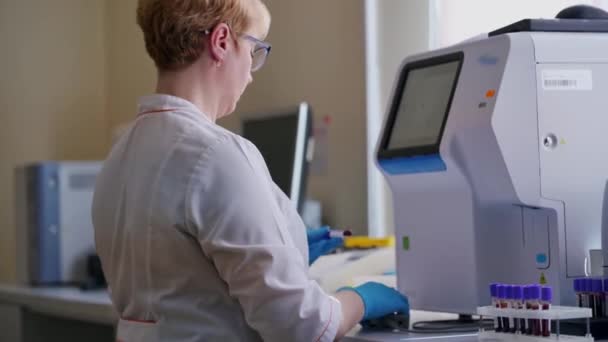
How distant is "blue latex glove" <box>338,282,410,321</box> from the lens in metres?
1.61

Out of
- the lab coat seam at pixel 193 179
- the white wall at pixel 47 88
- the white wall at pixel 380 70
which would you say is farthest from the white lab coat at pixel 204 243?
the white wall at pixel 47 88

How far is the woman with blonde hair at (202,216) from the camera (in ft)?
4.56

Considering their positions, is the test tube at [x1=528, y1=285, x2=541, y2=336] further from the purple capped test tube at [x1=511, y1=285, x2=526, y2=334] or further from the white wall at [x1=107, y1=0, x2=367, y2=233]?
the white wall at [x1=107, y1=0, x2=367, y2=233]

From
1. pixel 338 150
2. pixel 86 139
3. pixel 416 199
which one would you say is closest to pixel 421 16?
pixel 338 150

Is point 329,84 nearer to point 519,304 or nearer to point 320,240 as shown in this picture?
point 320,240

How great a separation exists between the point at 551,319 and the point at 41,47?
3349 mm

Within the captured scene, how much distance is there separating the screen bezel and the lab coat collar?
0.38 m

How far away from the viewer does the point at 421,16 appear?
9.74 feet

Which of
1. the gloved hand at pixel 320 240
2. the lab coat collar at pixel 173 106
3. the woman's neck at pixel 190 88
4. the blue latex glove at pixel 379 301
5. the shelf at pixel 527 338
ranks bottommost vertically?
the shelf at pixel 527 338

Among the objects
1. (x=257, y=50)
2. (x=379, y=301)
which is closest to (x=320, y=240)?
(x=379, y=301)

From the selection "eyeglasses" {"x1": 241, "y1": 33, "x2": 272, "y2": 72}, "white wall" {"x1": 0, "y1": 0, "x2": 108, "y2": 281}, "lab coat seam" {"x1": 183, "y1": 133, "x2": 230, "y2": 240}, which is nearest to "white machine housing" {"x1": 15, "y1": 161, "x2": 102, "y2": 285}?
"white wall" {"x1": 0, "y1": 0, "x2": 108, "y2": 281}

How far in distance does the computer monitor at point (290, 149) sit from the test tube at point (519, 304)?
137cm

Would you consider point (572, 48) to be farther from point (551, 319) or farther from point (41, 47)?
point (41, 47)

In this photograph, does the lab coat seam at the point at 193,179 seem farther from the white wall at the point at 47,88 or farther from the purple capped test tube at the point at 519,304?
the white wall at the point at 47,88
